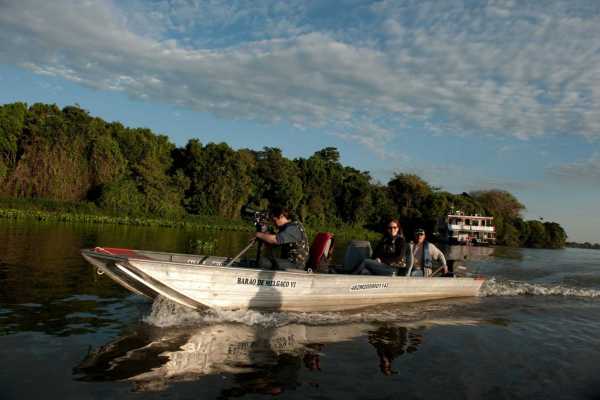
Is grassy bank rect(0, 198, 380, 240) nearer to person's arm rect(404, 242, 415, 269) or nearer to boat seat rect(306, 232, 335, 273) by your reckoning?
boat seat rect(306, 232, 335, 273)

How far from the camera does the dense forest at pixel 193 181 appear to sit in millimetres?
42688

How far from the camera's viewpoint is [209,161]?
2146 inches

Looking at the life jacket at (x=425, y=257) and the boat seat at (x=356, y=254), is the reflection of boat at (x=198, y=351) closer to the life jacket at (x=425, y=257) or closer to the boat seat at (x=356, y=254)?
the boat seat at (x=356, y=254)

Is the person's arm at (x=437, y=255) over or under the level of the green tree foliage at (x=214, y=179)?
under

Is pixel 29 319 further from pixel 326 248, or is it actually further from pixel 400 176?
pixel 400 176

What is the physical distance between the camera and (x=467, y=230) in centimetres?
5778

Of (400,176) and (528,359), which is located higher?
(400,176)

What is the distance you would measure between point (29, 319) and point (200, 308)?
254 cm

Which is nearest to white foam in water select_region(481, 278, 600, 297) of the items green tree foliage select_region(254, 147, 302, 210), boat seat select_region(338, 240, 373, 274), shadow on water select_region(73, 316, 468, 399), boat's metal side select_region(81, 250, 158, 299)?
boat seat select_region(338, 240, 373, 274)

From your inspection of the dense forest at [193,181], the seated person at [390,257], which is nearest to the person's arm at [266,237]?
the seated person at [390,257]

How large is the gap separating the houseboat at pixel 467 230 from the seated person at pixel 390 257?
47997mm

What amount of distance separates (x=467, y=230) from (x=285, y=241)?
177ft

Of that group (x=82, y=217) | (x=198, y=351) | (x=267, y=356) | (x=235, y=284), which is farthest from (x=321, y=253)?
(x=82, y=217)

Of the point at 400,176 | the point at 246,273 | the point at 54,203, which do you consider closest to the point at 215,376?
the point at 246,273
